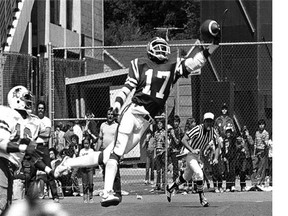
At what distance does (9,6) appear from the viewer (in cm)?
2788

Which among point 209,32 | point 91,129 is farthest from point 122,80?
point 209,32

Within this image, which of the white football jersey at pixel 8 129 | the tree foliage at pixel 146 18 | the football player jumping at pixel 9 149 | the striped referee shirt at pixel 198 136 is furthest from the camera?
the tree foliage at pixel 146 18

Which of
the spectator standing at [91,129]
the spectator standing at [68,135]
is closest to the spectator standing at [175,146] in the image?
the spectator standing at [91,129]

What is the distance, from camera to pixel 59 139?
20.0 m

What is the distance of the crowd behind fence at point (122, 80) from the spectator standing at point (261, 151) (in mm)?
53

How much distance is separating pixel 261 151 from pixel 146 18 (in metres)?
60.5

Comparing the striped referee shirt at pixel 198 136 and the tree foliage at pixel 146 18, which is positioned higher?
the tree foliage at pixel 146 18

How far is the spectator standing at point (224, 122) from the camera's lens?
19938 millimetres

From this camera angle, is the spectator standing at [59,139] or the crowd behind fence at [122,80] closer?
the spectator standing at [59,139]

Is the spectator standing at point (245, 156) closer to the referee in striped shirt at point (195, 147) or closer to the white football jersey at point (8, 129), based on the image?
the referee in striped shirt at point (195, 147)

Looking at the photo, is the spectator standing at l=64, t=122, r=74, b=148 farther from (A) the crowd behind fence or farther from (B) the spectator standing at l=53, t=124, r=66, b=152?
(A) the crowd behind fence

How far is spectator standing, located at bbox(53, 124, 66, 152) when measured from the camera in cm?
1959

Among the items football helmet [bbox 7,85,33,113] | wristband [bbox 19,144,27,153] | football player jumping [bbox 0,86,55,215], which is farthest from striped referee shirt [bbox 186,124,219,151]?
wristband [bbox 19,144,27,153]

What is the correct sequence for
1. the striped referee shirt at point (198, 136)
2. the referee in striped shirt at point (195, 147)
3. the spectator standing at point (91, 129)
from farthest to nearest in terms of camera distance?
the spectator standing at point (91, 129) → the striped referee shirt at point (198, 136) → the referee in striped shirt at point (195, 147)
